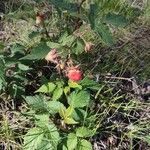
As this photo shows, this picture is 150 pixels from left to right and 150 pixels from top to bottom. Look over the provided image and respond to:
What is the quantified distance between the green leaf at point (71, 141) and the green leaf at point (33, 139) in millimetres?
107

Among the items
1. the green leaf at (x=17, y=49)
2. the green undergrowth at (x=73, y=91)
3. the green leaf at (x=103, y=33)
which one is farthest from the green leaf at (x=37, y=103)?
the green leaf at (x=103, y=33)

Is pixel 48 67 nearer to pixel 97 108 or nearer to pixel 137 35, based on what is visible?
pixel 97 108

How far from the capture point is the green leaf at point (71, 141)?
169cm

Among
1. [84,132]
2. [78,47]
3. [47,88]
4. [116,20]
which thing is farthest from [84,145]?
[116,20]

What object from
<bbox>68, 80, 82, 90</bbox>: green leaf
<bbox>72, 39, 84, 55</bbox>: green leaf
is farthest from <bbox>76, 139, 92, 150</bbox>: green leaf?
<bbox>72, 39, 84, 55</bbox>: green leaf

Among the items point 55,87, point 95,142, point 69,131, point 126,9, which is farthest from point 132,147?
point 126,9

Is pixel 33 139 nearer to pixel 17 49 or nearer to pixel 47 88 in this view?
pixel 47 88

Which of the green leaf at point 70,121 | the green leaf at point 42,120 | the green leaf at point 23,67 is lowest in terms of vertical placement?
the green leaf at point 42,120

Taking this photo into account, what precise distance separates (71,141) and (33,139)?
0.15m

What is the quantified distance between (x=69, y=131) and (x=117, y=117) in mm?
276

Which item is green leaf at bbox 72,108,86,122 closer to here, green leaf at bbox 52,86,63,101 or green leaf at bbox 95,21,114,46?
green leaf at bbox 52,86,63,101

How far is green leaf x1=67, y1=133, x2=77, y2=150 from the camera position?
169cm

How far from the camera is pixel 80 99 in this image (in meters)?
1.76

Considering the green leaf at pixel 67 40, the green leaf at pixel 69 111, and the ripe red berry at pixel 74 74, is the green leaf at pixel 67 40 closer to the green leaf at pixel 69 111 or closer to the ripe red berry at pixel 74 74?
the ripe red berry at pixel 74 74
